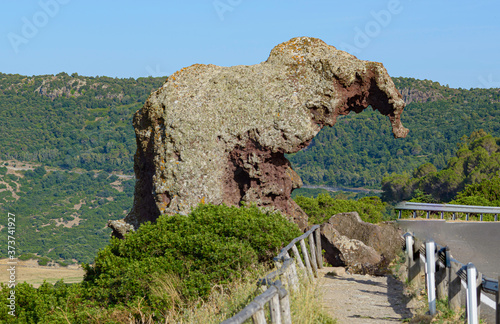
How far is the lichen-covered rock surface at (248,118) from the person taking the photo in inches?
575

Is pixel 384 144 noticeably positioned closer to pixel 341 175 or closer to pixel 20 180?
pixel 341 175

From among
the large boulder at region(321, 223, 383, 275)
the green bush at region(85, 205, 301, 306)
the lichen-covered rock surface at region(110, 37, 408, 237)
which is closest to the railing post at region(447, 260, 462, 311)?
the green bush at region(85, 205, 301, 306)

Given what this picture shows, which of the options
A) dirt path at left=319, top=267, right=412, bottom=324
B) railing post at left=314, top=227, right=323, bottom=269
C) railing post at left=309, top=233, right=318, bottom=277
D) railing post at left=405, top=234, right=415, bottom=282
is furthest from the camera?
railing post at left=314, top=227, right=323, bottom=269

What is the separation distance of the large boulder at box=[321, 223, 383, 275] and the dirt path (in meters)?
0.40

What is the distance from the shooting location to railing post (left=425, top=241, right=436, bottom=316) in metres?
8.72

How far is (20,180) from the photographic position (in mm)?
127125

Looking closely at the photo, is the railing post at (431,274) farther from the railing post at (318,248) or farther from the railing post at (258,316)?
the railing post at (318,248)

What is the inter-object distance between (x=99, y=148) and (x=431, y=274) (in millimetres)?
147651

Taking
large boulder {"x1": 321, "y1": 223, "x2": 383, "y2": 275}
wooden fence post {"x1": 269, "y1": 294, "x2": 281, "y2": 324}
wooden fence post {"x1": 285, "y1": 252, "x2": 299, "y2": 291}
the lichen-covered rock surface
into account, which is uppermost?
the lichen-covered rock surface

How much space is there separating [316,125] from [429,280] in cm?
664

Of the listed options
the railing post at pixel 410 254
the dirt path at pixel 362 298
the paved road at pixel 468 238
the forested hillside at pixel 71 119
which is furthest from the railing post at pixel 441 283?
the forested hillside at pixel 71 119

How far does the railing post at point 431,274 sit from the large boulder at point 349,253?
5060 mm

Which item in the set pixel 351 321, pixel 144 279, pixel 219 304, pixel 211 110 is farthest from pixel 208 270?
pixel 211 110

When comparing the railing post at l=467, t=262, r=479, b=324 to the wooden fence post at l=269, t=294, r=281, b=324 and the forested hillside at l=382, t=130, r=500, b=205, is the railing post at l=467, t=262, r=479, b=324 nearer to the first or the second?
the wooden fence post at l=269, t=294, r=281, b=324
